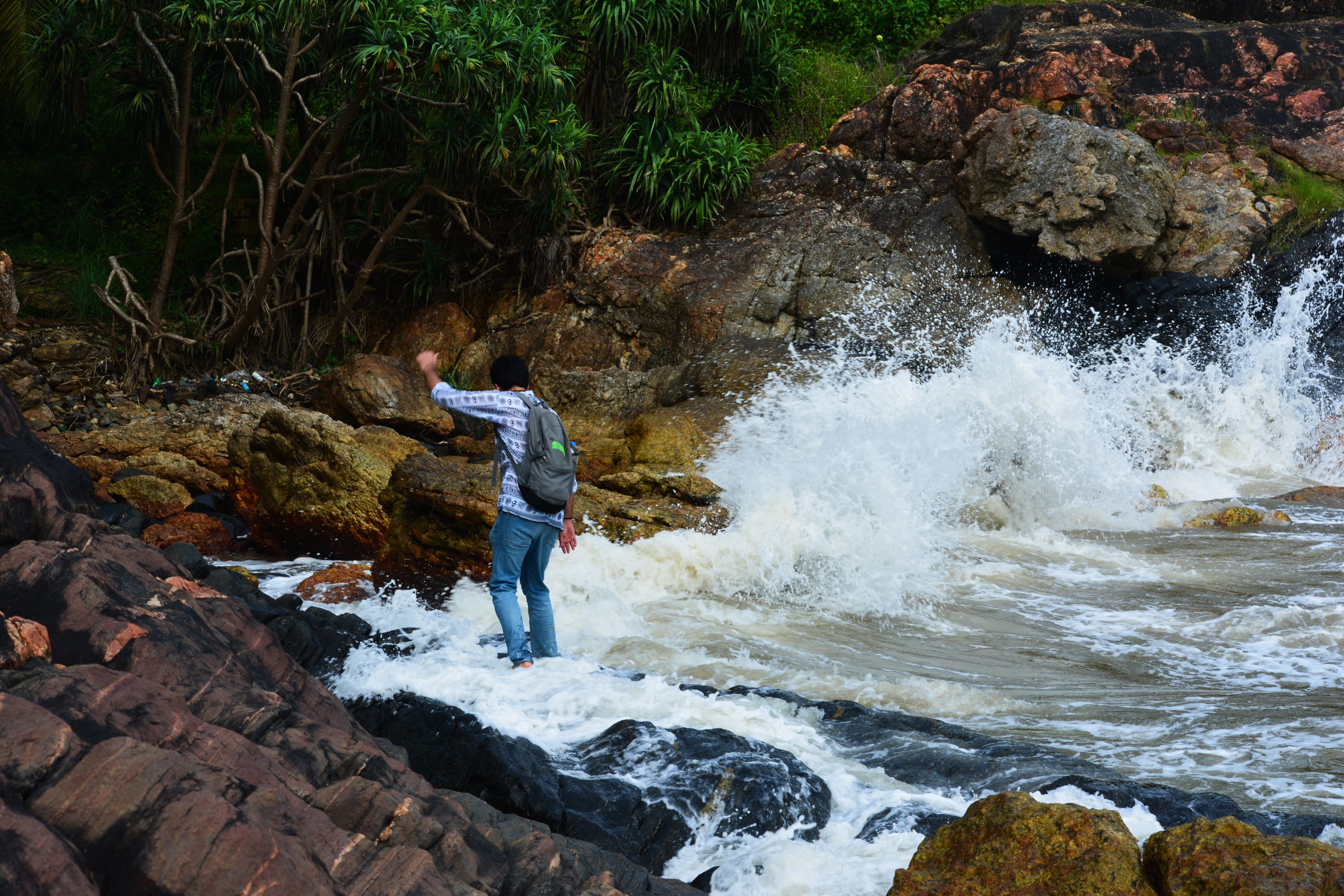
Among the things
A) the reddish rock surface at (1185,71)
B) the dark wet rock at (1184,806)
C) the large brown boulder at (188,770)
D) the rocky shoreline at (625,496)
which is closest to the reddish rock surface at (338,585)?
the rocky shoreline at (625,496)

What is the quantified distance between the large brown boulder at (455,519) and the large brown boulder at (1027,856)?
3.70 m

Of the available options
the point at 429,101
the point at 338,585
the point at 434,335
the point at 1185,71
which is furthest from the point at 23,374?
the point at 1185,71

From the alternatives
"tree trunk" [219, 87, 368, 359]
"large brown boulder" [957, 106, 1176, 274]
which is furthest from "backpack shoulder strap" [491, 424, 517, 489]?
"large brown boulder" [957, 106, 1176, 274]

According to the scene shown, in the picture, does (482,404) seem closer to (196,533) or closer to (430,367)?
(430,367)

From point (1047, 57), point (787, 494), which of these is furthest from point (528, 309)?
point (1047, 57)

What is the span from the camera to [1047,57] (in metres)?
11.6

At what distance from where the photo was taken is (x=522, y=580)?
4.33m

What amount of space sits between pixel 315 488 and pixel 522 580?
10.6 ft

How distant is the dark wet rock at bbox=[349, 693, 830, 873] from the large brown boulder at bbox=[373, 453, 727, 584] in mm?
2408

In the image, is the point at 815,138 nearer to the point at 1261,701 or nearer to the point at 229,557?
the point at 229,557

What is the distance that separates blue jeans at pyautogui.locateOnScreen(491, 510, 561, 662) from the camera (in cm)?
Answer: 412

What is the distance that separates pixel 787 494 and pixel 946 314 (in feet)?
13.5

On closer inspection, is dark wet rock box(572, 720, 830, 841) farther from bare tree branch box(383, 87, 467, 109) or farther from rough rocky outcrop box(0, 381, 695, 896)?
bare tree branch box(383, 87, 467, 109)

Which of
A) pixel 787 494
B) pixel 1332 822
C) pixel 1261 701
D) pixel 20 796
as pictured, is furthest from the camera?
pixel 787 494
